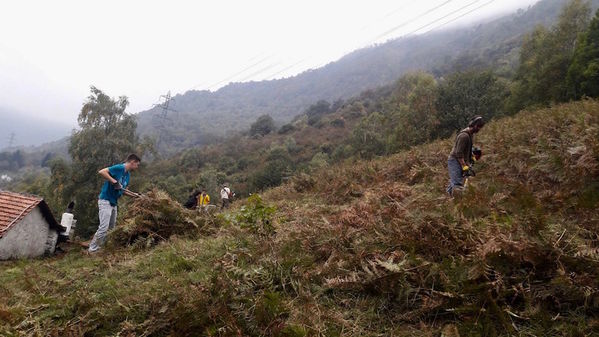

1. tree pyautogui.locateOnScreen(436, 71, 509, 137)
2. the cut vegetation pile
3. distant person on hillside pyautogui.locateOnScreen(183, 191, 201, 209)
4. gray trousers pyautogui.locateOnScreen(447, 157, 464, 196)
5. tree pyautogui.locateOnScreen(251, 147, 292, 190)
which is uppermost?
the cut vegetation pile

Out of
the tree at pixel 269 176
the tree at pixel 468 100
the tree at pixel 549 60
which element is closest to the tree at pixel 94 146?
the tree at pixel 269 176

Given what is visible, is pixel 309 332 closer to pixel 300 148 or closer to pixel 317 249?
pixel 317 249

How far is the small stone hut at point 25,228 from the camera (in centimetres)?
1095

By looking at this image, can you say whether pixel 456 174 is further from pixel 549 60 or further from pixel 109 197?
pixel 549 60

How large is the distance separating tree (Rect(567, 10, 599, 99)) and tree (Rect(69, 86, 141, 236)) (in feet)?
118

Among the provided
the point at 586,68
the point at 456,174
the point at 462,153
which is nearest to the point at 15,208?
the point at 456,174

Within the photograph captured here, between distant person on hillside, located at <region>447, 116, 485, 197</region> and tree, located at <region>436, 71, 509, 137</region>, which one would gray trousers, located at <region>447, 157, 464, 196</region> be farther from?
tree, located at <region>436, 71, 509, 137</region>

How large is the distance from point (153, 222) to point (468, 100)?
1080 inches

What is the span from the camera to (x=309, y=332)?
262 cm

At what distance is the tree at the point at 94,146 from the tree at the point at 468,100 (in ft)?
94.8

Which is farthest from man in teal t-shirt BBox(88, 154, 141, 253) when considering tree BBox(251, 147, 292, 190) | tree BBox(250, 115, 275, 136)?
tree BBox(250, 115, 275, 136)

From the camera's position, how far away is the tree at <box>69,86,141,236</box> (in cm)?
2997

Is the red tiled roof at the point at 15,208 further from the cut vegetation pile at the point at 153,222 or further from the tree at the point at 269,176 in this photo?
the tree at the point at 269,176

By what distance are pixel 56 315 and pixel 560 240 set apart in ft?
15.5
